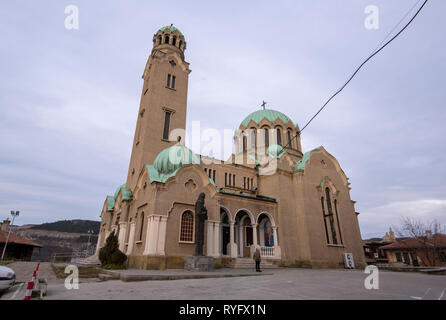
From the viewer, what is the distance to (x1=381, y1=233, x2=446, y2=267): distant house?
2934 centimetres

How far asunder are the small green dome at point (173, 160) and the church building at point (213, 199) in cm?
7

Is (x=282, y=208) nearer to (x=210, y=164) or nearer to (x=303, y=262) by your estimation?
(x=303, y=262)

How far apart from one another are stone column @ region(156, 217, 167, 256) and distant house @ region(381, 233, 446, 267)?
101 ft

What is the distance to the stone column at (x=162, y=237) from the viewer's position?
14.0m

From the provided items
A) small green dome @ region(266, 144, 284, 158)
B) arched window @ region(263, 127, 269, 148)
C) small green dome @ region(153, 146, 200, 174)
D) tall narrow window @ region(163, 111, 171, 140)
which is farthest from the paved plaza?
arched window @ region(263, 127, 269, 148)

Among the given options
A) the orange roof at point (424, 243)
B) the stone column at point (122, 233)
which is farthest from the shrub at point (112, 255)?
the orange roof at point (424, 243)

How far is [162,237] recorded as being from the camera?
14383 millimetres

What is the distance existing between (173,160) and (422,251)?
34.5 m

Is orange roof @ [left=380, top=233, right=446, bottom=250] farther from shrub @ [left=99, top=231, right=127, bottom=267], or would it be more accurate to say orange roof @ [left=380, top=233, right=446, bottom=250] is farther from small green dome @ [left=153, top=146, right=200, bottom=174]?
shrub @ [left=99, top=231, right=127, bottom=267]

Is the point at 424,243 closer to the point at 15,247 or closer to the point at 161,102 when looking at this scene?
the point at 161,102

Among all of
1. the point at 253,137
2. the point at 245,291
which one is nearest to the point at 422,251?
the point at 253,137

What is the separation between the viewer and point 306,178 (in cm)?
2180
